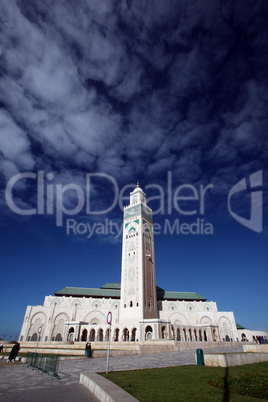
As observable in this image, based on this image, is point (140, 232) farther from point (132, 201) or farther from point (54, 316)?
point (54, 316)

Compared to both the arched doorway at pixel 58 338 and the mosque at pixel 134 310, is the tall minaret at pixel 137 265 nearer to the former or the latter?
the mosque at pixel 134 310

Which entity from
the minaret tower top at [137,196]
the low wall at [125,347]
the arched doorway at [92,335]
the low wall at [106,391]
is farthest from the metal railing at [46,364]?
the minaret tower top at [137,196]

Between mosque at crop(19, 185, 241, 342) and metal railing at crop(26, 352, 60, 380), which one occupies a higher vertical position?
mosque at crop(19, 185, 241, 342)

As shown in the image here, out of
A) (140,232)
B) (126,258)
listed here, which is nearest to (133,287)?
(126,258)

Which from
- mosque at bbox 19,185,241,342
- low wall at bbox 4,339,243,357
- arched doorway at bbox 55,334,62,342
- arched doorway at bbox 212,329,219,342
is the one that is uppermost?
mosque at bbox 19,185,241,342

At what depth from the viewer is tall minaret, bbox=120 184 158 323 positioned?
42656 mm

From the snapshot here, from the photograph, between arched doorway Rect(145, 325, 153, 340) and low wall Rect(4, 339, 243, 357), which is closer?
low wall Rect(4, 339, 243, 357)

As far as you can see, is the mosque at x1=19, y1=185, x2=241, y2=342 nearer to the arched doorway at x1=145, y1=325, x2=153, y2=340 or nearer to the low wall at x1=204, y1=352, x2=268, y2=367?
the arched doorway at x1=145, y1=325, x2=153, y2=340

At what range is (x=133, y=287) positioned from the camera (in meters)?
44.8

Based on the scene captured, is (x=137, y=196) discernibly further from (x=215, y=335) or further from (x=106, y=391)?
(x=106, y=391)

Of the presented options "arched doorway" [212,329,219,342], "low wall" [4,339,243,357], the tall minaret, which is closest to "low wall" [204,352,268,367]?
"low wall" [4,339,243,357]

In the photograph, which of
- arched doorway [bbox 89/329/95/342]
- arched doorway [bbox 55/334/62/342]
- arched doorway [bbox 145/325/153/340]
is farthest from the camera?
arched doorway [bbox 55/334/62/342]

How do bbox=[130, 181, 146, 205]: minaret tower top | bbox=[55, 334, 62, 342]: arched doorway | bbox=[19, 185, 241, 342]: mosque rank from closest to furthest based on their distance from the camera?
bbox=[19, 185, 241, 342]: mosque
bbox=[55, 334, 62, 342]: arched doorway
bbox=[130, 181, 146, 205]: minaret tower top

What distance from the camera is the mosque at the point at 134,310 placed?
1630 inches
